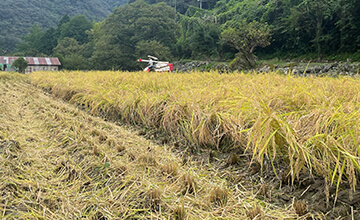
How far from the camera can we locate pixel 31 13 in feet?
197

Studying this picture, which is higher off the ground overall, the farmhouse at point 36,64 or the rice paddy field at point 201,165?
the rice paddy field at point 201,165

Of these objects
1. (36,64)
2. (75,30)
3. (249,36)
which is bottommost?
(36,64)

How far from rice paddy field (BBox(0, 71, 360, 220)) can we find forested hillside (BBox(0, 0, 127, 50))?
54832 mm

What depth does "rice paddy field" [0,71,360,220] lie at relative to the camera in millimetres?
979

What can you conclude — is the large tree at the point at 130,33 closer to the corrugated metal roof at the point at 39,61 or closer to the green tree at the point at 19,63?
the green tree at the point at 19,63

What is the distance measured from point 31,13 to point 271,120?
73.7 meters

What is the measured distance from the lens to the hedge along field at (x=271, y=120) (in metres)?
1.07

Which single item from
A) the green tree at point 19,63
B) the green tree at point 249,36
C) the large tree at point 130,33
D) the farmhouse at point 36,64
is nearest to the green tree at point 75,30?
the farmhouse at point 36,64

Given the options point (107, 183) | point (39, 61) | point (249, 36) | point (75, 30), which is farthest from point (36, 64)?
point (107, 183)

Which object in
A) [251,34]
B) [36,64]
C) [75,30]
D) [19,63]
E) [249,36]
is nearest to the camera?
[251,34]

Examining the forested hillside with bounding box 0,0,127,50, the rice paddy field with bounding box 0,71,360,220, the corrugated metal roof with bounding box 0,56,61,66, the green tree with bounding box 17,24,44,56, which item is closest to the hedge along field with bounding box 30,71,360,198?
the rice paddy field with bounding box 0,71,360,220


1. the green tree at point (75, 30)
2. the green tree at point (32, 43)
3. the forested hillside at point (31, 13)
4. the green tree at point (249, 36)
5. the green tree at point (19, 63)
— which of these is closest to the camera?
the green tree at point (249, 36)

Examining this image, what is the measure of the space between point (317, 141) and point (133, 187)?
0.88 metres

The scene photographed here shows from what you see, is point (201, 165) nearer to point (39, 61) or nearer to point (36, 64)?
point (36, 64)
